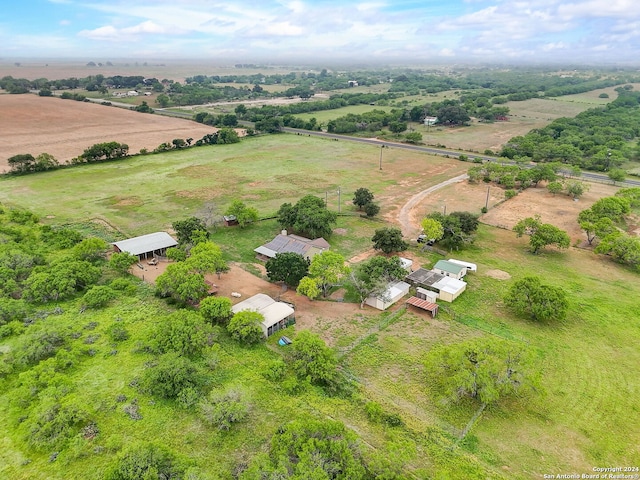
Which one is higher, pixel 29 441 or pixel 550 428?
pixel 29 441

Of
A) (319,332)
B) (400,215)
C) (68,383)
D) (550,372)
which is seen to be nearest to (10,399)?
(68,383)

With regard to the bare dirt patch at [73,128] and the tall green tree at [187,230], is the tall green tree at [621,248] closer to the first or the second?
the tall green tree at [187,230]

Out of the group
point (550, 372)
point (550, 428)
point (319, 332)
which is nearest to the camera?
point (550, 428)

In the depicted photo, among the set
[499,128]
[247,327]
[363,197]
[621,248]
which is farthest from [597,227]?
[499,128]

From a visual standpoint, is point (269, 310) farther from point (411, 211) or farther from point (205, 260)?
point (411, 211)

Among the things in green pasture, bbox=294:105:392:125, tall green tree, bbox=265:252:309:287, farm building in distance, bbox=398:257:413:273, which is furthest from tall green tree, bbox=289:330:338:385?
green pasture, bbox=294:105:392:125

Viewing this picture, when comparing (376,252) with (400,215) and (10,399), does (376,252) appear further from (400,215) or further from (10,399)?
(10,399)

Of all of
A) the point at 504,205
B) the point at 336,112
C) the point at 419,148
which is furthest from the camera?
the point at 336,112
